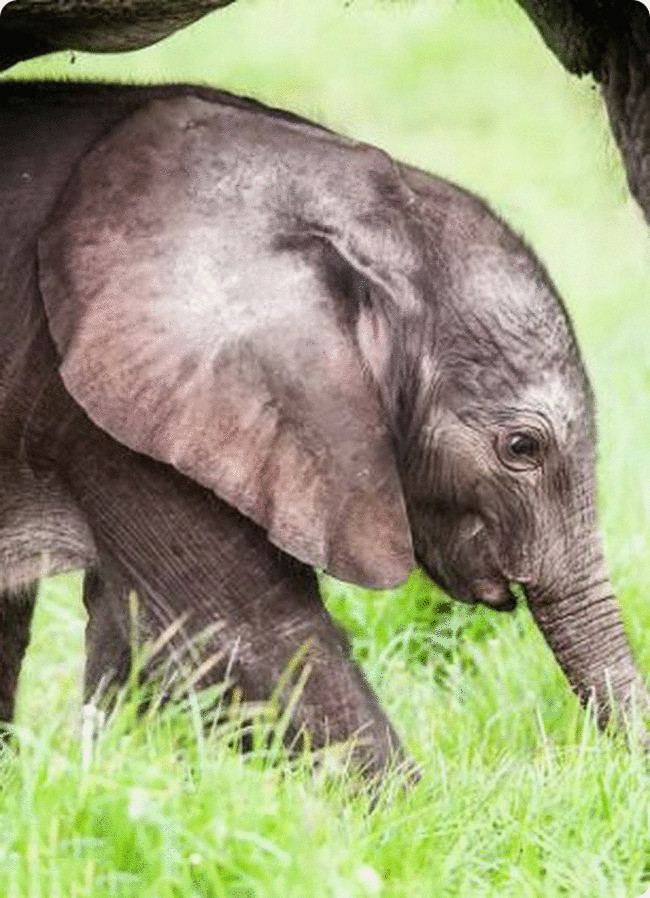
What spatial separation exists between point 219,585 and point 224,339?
0.43 m

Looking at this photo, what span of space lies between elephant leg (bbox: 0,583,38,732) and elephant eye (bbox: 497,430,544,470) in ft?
3.28

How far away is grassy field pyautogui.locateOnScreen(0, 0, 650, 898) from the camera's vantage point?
4.58 metres

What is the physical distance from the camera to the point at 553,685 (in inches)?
251

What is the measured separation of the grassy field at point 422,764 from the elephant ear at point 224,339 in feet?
1.34

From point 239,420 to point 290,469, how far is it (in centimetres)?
12

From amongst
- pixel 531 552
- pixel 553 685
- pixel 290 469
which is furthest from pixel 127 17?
pixel 553 685

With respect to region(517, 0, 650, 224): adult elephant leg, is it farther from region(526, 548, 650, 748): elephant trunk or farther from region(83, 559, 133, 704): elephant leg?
region(83, 559, 133, 704): elephant leg

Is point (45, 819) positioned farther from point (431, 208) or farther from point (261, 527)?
point (431, 208)

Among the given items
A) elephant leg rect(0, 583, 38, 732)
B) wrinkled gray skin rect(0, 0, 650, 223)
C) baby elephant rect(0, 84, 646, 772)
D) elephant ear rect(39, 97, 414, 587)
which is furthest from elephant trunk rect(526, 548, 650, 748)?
elephant leg rect(0, 583, 38, 732)

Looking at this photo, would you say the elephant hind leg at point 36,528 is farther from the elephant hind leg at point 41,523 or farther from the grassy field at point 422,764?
the grassy field at point 422,764

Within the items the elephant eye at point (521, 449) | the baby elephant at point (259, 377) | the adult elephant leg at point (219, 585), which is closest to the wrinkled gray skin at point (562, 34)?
the baby elephant at point (259, 377)

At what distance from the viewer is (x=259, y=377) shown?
5.37m

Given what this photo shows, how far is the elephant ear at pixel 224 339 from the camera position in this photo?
17.5ft

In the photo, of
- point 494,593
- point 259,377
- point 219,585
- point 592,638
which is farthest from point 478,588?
point 259,377
